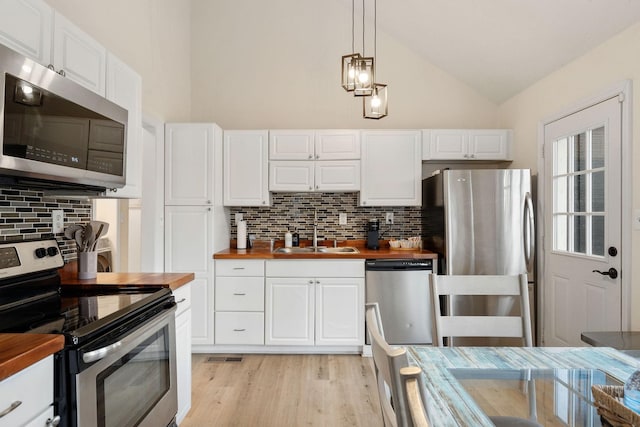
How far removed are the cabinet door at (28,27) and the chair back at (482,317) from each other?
6.17 ft

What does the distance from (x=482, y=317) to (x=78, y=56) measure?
86.6 inches

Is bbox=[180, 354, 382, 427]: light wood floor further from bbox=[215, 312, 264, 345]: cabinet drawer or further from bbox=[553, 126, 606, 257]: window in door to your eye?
bbox=[553, 126, 606, 257]: window in door

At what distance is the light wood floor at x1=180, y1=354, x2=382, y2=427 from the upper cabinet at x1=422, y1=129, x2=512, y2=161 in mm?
2024

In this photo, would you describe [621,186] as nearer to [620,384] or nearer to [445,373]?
[620,384]

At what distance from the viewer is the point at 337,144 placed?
141 inches

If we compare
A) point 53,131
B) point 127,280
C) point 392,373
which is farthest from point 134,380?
point 392,373

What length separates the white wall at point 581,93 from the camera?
7.02 feet

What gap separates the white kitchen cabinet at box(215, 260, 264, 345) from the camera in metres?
3.33

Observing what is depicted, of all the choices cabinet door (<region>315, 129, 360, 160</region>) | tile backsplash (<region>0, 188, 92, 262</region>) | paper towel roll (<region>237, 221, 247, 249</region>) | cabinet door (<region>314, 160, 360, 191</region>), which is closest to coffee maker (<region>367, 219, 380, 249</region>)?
cabinet door (<region>314, 160, 360, 191</region>)

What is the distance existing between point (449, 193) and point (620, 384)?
2.15 metres

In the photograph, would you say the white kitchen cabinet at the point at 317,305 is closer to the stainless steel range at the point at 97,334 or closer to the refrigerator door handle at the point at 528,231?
the refrigerator door handle at the point at 528,231

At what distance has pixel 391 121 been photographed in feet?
12.8

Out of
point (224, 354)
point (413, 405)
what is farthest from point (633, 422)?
point (224, 354)

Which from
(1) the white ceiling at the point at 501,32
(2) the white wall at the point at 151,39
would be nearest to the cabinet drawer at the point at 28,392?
(2) the white wall at the point at 151,39
